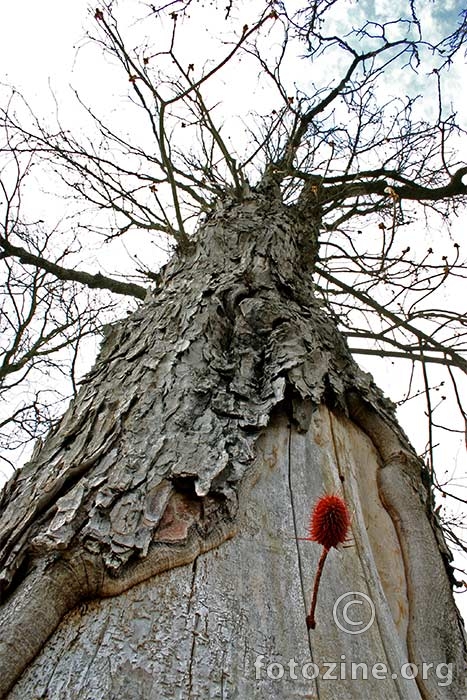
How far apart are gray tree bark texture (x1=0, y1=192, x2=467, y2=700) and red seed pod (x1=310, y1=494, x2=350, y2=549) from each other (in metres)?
0.14

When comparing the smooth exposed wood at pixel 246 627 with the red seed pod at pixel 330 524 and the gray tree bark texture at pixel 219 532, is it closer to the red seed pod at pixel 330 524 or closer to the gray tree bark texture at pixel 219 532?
the gray tree bark texture at pixel 219 532

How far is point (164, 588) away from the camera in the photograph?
0.91 meters

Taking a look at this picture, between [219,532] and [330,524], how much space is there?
223 mm

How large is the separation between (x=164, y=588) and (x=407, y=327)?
265cm

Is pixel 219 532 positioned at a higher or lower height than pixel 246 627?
higher

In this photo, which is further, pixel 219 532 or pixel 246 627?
pixel 219 532

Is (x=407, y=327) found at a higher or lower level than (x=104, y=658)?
higher

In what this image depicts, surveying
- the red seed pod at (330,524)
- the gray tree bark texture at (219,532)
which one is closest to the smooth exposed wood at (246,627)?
the gray tree bark texture at (219,532)

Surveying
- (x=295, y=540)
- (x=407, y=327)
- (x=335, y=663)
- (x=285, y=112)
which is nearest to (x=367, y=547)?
(x=295, y=540)

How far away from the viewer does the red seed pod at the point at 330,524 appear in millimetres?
908

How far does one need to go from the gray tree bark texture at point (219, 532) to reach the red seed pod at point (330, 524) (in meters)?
0.14

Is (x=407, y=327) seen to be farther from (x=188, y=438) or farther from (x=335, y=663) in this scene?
(x=335, y=663)

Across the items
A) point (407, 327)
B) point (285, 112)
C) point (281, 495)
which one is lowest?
point (281, 495)

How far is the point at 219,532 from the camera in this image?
3.35ft
